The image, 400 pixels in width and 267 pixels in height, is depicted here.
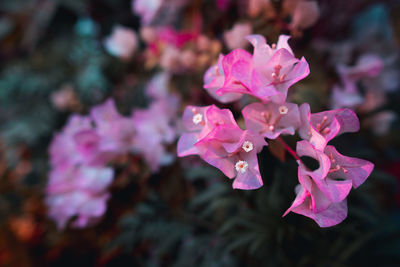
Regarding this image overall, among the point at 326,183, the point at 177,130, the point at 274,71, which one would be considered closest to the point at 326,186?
the point at 326,183

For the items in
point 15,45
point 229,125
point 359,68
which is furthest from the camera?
point 15,45

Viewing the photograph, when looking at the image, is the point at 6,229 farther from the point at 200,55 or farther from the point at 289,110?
the point at 289,110

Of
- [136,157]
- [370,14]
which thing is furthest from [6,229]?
[370,14]

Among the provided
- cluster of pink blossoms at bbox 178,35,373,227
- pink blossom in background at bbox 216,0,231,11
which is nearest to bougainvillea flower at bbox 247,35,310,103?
cluster of pink blossoms at bbox 178,35,373,227

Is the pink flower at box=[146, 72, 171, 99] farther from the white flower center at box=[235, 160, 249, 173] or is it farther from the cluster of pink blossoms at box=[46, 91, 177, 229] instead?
the white flower center at box=[235, 160, 249, 173]

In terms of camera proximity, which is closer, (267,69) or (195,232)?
(267,69)

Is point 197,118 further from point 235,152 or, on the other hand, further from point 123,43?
point 123,43
